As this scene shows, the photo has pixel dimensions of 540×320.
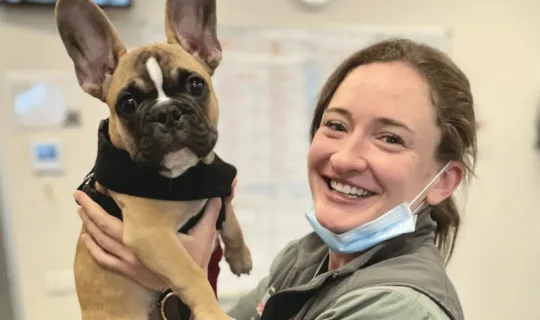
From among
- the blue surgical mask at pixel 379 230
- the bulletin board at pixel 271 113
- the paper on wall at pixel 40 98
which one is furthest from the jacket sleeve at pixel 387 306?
the paper on wall at pixel 40 98

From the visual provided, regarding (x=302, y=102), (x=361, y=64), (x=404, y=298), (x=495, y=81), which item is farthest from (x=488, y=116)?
(x=404, y=298)

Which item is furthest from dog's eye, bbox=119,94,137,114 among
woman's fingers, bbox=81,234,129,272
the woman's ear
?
the woman's ear

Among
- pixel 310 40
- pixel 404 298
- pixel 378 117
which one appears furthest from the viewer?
pixel 310 40

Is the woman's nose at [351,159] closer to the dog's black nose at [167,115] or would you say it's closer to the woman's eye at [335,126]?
the woman's eye at [335,126]

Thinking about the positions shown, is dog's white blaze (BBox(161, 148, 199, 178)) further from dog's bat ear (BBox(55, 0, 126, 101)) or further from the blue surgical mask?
the blue surgical mask

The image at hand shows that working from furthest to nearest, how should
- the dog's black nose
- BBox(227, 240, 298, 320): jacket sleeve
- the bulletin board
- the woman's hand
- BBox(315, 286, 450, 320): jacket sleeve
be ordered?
the bulletin board
BBox(227, 240, 298, 320): jacket sleeve
the woman's hand
the dog's black nose
BBox(315, 286, 450, 320): jacket sleeve

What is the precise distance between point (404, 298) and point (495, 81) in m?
1.55

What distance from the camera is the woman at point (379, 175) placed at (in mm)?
994

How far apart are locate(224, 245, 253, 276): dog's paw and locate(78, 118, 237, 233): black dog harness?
0.84 feet

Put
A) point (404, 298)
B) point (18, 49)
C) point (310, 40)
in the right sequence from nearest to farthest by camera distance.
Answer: point (404, 298) → point (18, 49) → point (310, 40)

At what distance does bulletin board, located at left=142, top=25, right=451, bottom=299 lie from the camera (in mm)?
1844

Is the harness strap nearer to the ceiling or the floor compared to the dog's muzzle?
nearer to the floor

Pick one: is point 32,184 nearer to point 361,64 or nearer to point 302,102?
point 302,102

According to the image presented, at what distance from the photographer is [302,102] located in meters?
1.92
